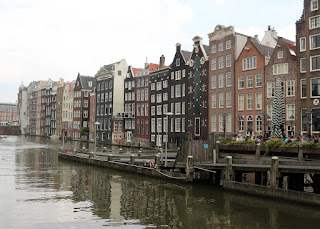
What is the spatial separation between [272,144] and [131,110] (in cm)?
5496

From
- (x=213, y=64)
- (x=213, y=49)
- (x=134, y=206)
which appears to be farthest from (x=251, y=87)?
(x=134, y=206)

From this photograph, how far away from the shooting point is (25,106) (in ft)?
564

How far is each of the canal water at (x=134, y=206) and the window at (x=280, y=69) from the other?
1004 inches

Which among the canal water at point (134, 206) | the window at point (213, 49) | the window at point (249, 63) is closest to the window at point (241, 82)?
the window at point (249, 63)

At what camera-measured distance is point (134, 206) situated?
22828mm

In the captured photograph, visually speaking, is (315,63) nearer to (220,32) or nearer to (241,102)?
(241,102)

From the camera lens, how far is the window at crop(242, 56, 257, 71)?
169ft

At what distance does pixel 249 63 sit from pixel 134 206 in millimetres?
36389

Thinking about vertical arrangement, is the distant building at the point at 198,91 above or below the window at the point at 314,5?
below

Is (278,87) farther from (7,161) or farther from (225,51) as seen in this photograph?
(7,161)

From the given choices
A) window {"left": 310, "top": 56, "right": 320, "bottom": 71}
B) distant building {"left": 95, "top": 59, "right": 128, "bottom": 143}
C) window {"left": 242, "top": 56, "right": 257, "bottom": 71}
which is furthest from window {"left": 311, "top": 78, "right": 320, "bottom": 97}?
distant building {"left": 95, "top": 59, "right": 128, "bottom": 143}

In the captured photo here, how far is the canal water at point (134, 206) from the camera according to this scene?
61.8 feet

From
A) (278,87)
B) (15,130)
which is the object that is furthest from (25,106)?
(278,87)

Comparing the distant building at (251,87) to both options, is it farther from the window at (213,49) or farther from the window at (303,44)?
the window at (213,49)
